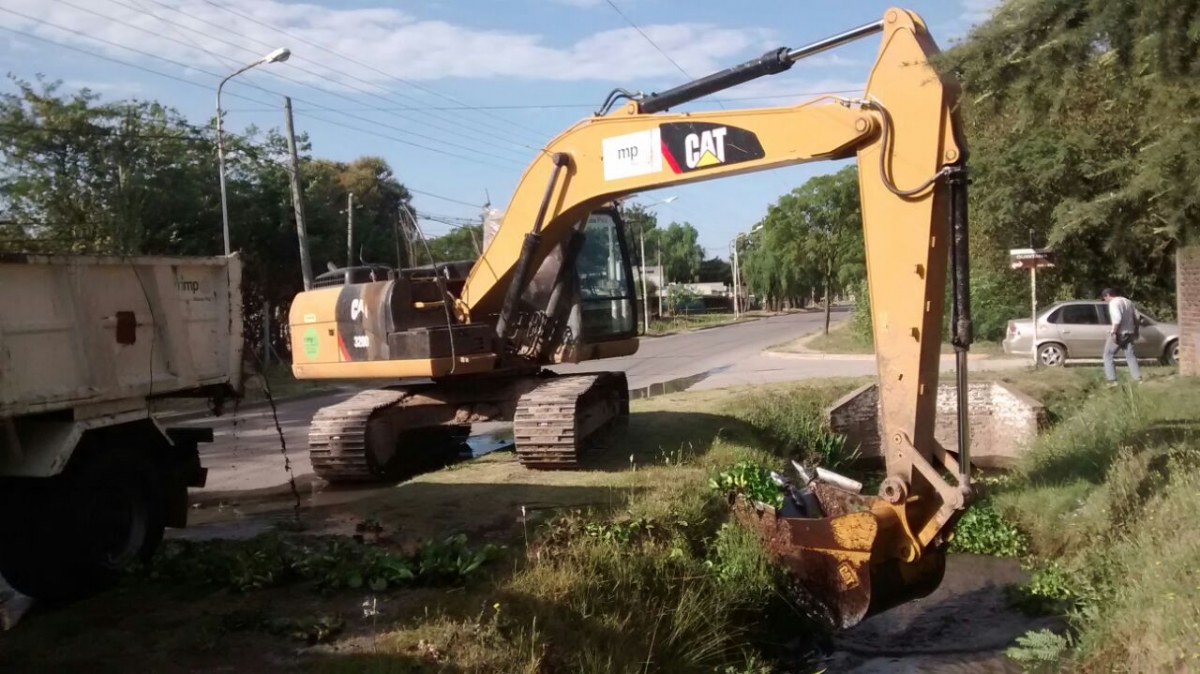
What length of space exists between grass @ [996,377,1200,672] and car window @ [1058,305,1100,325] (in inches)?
312

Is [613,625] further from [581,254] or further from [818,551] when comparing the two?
[581,254]

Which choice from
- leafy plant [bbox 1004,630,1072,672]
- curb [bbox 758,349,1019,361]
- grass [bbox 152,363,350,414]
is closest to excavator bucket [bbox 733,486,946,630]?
leafy plant [bbox 1004,630,1072,672]

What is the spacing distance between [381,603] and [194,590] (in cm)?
127

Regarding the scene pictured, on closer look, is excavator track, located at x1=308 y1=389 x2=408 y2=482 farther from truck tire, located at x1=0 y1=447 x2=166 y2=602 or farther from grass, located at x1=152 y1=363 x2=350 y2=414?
truck tire, located at x1=0 y1=447 x2=166 y2=602

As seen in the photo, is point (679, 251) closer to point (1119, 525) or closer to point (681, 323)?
point (681, 323)

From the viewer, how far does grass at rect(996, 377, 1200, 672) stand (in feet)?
19.3

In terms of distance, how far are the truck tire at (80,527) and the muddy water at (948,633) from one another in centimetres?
493

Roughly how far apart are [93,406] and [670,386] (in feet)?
48.9

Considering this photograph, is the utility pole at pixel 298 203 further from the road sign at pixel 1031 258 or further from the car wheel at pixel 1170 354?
the car wheel at pixel 1170 354

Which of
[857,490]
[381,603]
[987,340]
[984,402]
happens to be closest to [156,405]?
[381,603]

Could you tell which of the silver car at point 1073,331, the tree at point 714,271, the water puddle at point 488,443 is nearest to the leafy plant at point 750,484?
the water puddle at point 488,443

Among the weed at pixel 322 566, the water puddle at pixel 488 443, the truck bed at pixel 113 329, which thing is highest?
the truck bed at pixel 113 329

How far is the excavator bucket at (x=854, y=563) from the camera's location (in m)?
6.52

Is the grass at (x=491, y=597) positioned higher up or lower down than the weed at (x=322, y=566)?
lower down
